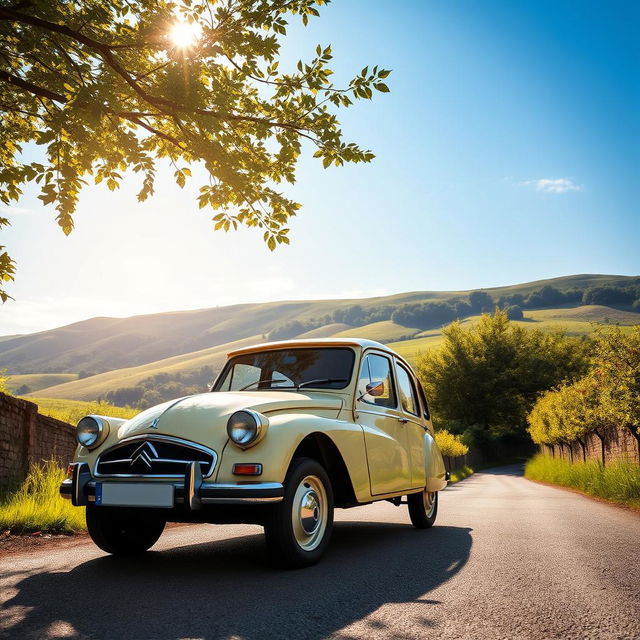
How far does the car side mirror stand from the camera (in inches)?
248

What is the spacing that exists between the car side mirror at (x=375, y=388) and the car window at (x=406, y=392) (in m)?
1.08

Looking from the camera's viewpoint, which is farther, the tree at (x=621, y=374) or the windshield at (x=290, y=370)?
the tree at (x=621, y=374)

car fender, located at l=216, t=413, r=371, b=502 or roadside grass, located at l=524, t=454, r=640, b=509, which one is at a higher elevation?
car fender, located at l=216, t=413, r=371, b=502

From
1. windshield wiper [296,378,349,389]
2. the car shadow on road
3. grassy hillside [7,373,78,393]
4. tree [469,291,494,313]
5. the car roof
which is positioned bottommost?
grassy hillside [7,373,78,393]

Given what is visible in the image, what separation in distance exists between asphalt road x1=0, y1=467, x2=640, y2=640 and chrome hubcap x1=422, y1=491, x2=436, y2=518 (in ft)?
3.73

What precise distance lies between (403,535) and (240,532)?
195 centimetres

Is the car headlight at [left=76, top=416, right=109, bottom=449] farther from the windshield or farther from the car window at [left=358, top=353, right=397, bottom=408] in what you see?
the car window at [left=358, top=353, right=397, bottom=408]

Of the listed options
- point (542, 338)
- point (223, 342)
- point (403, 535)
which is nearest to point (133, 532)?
point (403, 535)

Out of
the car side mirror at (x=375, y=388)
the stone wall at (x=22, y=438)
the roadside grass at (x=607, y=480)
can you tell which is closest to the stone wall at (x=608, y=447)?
the roadside grass at (x=607, y=480)

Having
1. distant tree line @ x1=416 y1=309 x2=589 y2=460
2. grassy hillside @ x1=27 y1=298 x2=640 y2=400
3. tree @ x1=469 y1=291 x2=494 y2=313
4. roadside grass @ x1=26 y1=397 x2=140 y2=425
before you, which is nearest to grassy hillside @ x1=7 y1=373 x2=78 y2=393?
grassy hillside @ x1=27 y1=298 x2=640 y2=400

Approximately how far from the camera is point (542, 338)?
65.2m

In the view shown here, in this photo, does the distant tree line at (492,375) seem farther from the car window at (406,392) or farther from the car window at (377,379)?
the car window at (377,379)

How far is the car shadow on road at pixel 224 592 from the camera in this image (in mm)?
3262

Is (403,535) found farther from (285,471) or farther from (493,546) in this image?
(285,471)
